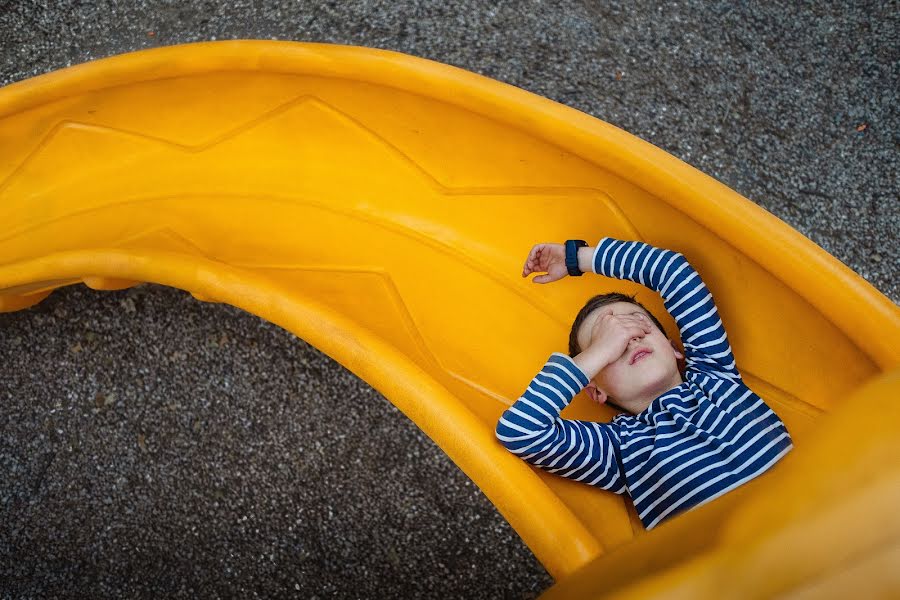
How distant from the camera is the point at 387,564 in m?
0.97

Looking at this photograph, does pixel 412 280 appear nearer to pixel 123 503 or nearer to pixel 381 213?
pixel 381 213

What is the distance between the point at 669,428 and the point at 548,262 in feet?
0.78

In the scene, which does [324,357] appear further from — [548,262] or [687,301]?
[687,301]

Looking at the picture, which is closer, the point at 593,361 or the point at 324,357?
the point at 593,361

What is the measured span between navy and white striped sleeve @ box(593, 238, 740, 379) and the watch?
0.05 meters

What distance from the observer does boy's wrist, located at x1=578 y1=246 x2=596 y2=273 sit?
861mm

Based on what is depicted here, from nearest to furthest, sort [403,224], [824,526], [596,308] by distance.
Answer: [824,526], [596,308], [403,224]

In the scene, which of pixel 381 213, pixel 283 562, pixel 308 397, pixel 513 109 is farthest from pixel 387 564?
pixel 513 109

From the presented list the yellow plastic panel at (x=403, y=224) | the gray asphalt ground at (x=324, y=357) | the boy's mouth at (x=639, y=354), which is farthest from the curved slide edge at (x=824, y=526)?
the gray asphalt ground at (x=324, y=357)

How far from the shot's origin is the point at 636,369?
2.65 ft

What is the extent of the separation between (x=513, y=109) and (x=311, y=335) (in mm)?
332

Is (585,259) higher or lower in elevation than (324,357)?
higher

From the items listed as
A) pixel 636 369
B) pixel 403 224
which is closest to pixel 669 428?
pixel 636 369

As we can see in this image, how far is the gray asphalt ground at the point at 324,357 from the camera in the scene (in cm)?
97
